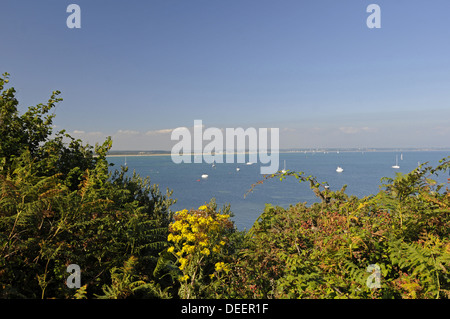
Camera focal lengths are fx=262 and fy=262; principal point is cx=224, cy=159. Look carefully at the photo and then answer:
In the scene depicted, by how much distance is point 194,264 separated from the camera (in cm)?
387

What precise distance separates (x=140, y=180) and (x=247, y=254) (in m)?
6.01

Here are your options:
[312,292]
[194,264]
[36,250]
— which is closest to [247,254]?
[194,264]

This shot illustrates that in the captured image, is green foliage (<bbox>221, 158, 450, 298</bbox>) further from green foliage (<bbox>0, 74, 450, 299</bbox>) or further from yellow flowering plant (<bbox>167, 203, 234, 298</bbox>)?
yellow flowering plant (<bbox>167, 203, 234, 298</bbox>)

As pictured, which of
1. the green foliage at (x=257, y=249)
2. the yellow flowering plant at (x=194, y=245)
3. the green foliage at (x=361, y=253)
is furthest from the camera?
the yellow flowering plant at (x=194, y=245)

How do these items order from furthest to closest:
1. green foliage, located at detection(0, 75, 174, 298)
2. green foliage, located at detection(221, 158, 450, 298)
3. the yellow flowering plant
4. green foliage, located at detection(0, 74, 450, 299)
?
the yellow flowering plant
green foliage, located at detection(0, 75, 174, 298)
green foliage, located at detection(0, 74, 450, 299)
green foliage, located at detection(221, 158, 450, 298)
